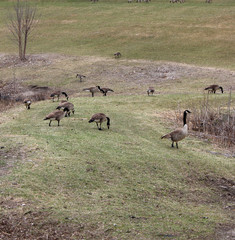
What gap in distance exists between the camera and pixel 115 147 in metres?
16.5

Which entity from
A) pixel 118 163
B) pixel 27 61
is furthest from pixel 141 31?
pixel 118 163

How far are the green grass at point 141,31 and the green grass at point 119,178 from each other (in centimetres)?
2446

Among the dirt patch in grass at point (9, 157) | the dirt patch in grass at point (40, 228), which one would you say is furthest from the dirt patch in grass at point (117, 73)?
the dirt patch in grass at point (40, 228)

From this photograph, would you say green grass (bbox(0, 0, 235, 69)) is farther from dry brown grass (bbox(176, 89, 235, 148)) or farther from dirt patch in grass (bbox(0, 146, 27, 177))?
dirt patch in grass (bbox(0, 146, 27, 177))

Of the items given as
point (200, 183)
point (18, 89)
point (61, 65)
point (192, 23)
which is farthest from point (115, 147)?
point (192, 23)

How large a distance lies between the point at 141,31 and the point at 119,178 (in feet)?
137

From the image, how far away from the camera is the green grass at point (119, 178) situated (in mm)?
11062

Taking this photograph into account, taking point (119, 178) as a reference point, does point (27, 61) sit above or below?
above

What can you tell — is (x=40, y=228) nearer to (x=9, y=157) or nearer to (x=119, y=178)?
(x=119, y=178)

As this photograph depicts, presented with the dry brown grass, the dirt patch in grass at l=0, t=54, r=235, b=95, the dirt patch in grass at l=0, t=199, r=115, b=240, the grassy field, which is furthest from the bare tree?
the dirt patch in grass at l=0, t=199, r=115, b=240

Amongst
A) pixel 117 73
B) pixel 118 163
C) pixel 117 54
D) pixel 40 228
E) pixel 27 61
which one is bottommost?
pixel 40 228

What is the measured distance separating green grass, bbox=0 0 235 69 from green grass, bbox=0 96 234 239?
24464mm

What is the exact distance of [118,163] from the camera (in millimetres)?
14703

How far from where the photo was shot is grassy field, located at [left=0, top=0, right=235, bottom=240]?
10.8m
